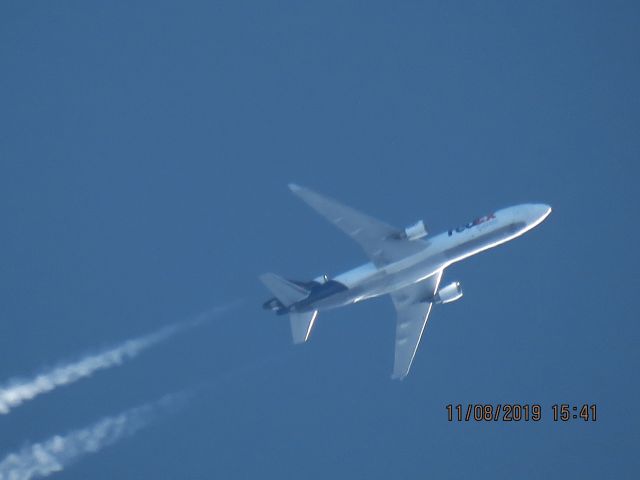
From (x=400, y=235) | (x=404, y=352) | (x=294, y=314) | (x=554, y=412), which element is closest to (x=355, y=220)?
(x=400, y=235)

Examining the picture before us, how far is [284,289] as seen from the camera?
64.2 metres

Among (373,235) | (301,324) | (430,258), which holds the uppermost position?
(373,235)

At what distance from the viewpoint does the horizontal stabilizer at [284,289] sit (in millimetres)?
63750

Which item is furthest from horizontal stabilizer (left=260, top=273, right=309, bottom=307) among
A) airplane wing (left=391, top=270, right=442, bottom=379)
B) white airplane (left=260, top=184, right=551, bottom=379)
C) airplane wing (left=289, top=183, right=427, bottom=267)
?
airplane wing (left=391, top=270, right=442, bottom=379)

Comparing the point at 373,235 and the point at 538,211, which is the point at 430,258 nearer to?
the point at 373,235

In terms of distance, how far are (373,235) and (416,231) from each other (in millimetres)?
2872

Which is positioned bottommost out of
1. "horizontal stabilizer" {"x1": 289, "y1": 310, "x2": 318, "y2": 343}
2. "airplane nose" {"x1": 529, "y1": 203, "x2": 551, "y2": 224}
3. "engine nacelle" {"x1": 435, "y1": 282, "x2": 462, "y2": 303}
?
"horizontal stabilizer" {"x1": 289, "y1": 310, "x2": 318, "y2": 343}

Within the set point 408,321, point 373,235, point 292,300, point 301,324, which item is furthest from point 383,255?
point 408,321

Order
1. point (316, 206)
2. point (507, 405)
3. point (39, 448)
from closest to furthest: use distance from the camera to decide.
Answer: point (316, 206) < point (39, 448) < point (507, 405)

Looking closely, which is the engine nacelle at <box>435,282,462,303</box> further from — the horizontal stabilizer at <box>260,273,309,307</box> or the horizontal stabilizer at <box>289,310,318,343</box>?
the horizontal stabilizer at <box>260,273,309,307</box>

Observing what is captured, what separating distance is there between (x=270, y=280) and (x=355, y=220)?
266 inches

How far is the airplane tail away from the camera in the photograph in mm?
63875

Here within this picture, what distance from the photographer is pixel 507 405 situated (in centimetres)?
7788

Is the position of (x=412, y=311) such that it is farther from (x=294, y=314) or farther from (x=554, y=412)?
(x=554, y=412)
